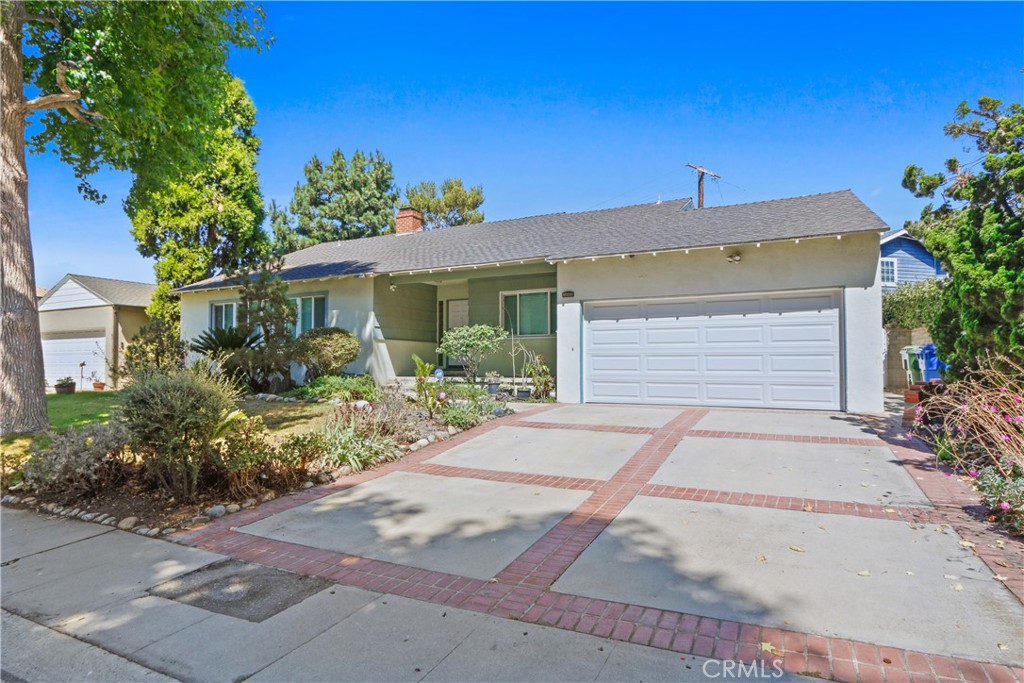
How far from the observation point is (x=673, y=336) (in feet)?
39.8

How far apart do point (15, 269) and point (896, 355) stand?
21.7m

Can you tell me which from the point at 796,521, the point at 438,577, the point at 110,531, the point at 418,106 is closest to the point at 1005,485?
the point at 796,521

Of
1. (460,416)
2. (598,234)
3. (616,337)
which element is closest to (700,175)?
(598,234)

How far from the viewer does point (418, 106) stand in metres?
17.4

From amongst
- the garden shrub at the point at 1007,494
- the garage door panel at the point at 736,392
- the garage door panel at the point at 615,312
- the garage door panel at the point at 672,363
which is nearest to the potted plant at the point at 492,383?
the garage door panel at the point at 615,312

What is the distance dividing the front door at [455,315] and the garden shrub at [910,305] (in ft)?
→ 47.7

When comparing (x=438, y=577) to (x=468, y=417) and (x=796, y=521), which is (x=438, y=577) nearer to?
(x=796, y=521)

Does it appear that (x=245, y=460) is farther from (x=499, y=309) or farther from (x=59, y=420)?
(x=499, y=309)

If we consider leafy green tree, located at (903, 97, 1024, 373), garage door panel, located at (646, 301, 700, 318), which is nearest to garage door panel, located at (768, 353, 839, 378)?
garage door panel, located at (646, 301, 700, 318)

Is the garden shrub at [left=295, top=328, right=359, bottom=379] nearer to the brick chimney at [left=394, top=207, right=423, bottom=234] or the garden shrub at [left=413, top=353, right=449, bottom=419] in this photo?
the garden shrub at [left=413, top=353, right=449, bottom=419]

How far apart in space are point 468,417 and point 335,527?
4821 mm

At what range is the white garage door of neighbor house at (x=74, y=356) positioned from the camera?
22.4 meters

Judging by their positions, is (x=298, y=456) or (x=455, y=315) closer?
(x=298, y=456)

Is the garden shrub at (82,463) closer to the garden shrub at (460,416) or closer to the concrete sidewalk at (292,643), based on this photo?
the concrete sidewalk at (292,643)
